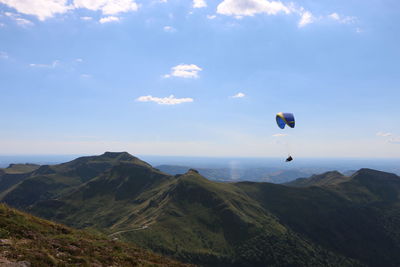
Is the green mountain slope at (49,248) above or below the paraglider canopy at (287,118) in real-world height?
below

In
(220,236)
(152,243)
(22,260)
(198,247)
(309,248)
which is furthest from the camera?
(309,248)

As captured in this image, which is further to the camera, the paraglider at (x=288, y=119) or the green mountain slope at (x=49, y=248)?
the paraglider at (x=288, y=119)

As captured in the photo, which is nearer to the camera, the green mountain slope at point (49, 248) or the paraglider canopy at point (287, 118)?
the green mountain slope at point (49, 248)

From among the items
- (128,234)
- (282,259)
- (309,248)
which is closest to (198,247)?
(128,234)

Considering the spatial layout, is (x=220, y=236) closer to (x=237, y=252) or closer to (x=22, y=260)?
(x=237, y=252)

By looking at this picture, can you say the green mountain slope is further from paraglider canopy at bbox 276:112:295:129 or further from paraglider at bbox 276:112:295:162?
paraglider canopy at bbox 276:112:295:129

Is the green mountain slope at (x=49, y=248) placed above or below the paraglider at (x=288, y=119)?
below

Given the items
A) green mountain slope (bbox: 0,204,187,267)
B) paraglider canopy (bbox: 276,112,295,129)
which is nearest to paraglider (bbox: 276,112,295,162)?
paraglider canopy (bbox: 276,112,295,129)

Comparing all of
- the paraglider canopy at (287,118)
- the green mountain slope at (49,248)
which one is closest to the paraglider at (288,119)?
the paraglider canopy at (287,118)

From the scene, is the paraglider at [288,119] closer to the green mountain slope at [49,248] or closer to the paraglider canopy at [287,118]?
the paraglider canopy at [287,118]
